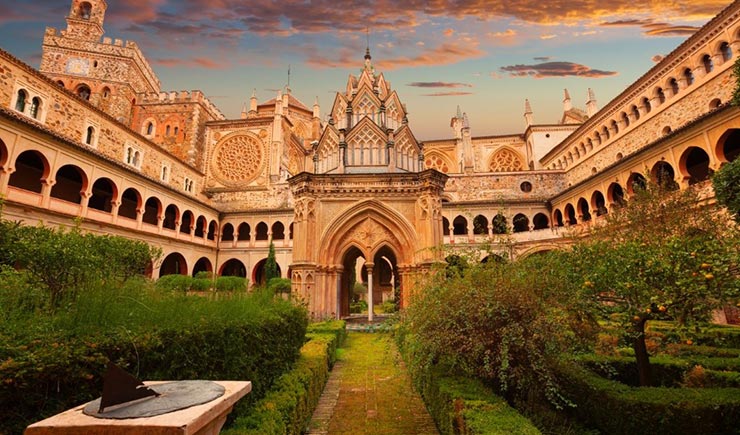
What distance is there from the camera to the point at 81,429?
67.7 inches

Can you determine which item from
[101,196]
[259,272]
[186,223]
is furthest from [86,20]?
[259,272]

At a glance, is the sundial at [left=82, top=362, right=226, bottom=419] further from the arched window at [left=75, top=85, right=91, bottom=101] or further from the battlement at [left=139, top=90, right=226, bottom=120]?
the arched window at [left=75, top=85, right=91, bottom=101]

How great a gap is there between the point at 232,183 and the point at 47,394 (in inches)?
1359

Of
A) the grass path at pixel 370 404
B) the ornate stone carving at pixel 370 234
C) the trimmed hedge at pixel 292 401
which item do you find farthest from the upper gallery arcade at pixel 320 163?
the trimmed hedge at pixel 292 401

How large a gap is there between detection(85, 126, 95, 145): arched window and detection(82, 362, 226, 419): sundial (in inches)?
1043

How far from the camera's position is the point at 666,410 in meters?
4.71

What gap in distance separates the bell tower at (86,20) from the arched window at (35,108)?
20.8 metres

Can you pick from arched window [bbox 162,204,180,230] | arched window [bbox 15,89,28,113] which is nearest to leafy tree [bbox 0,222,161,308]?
arched window [bbox 15,89,28,113]

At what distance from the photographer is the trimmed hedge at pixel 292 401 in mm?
3772

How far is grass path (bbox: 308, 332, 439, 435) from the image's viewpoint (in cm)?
555

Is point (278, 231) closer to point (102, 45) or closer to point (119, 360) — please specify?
point (102, 45)

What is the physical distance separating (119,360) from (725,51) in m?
27.4

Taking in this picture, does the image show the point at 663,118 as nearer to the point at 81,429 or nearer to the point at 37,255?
the point at 81,429

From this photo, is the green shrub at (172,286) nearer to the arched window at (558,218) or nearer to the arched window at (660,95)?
the arched window at (558,218)
